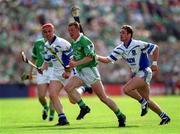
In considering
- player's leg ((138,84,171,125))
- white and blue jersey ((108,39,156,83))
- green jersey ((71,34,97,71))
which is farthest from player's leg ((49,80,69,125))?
player's leg ((138,84,171,125))

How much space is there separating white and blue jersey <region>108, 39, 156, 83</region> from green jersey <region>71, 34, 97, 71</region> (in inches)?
24.1

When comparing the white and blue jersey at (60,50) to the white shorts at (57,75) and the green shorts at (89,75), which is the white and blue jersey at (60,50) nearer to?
the white shorts at (57,75)

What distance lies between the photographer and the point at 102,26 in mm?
42250

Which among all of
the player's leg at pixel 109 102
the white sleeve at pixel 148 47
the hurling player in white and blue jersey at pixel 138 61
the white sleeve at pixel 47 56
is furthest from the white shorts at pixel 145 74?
the white sleeve at pixel 47 56

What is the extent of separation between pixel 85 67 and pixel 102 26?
86.9 feet

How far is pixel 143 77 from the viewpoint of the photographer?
15617mm

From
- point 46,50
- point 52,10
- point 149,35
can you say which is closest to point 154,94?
point 149,35

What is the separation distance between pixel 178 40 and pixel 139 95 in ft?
90.6

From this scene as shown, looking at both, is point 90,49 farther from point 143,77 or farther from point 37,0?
point 37,0

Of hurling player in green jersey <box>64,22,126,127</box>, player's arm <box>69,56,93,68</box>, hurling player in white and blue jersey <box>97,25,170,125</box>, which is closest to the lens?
player's arm <box>69,56,93,68</box>

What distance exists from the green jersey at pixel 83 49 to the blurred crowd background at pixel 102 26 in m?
22.7

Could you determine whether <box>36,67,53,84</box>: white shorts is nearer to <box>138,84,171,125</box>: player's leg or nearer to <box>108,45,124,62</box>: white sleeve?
<box>108,45,124,62</box>: white sleeve

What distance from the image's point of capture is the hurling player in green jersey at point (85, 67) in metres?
15.3

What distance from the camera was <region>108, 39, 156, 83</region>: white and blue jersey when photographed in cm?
1557
